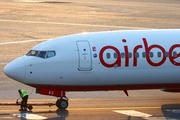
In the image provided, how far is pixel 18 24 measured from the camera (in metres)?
67.0

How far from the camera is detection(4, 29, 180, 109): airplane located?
33312 mm

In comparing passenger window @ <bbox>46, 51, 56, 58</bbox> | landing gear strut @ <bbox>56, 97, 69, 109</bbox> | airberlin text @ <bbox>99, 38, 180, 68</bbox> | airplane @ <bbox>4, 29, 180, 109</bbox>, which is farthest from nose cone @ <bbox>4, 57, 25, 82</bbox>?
airberlin text @ <bbox>99, 38, 180, 68</bbox>

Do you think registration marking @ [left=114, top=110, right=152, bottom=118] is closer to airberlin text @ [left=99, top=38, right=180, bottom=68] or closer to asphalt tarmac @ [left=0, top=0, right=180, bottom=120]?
asphalt tarmac @ [left=0, top=0, right=180, bottom=120]

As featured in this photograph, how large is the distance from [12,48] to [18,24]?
1346 cm

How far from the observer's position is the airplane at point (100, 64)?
3331cm

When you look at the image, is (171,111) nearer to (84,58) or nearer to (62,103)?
(84,58)

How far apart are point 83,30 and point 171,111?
1174 inches

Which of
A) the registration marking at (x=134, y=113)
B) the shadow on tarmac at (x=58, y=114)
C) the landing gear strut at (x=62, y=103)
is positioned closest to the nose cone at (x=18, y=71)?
the shadow on tarmac at (x=58, y=114)

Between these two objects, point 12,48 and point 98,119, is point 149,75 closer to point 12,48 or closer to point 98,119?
point 98,119

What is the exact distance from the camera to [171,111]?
34344 mm

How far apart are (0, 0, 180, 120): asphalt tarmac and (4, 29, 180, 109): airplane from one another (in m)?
1.18

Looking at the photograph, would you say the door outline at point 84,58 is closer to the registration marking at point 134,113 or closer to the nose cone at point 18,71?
the registration marking at point 134,113

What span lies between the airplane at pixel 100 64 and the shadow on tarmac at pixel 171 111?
1.08 metres

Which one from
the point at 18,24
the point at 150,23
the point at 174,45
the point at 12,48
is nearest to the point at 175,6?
the point at 150,23
